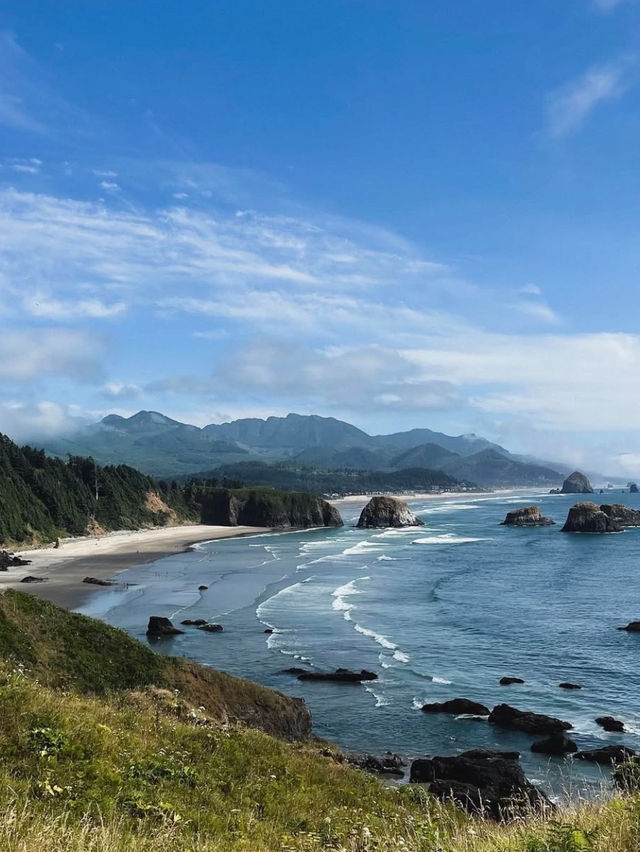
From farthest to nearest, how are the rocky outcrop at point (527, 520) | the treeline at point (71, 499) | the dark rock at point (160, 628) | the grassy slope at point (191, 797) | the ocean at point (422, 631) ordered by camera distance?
the rocky outcrop at point (527, 520)
the treeline at point (71, 499)
the dark rock at point (160, 628)
the ocean at point (422, 631)
the grassy slope at point (191, 797)

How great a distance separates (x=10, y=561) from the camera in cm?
9025

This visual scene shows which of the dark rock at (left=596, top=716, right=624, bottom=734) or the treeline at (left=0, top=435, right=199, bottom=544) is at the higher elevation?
the treeline at (left=0, top=435, right=199, bottom=544)

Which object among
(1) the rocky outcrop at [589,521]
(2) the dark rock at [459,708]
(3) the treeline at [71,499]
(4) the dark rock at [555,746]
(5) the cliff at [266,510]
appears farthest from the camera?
(5) the cliff at [266,510]

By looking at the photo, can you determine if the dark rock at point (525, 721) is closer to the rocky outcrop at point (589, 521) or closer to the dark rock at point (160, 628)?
the dark rock at point (160, 628)

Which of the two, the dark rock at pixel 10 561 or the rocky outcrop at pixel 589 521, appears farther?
the rocky outcrop at pixel 589 521

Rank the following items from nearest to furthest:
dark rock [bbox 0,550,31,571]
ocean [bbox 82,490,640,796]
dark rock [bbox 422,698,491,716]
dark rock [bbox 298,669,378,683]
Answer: ocean [bbox 82,490,640,796] → dark rock [bbox 422,698,491,716] → dark rock [bbox 298,669,378,683] → dark rock [bbox 0,550,31,571]

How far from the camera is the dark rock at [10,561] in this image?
87.9 meters

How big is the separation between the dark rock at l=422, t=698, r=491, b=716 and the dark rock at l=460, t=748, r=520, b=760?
4.55 m

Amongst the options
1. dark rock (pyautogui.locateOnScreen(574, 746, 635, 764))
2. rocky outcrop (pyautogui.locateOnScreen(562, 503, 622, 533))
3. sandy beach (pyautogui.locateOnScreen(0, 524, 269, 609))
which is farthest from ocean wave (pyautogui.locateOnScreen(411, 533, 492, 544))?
dark rock (pyautogui.locateOnScreen(574, 746, 635, 764))

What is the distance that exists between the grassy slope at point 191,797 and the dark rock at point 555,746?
1187 cm

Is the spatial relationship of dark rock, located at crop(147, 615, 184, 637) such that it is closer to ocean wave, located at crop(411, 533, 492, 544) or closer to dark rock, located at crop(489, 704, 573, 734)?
dark rock, located at crop(489, 704, 573, 734)

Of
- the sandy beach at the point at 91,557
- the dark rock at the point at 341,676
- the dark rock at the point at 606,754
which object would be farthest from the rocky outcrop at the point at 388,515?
the dark rock at the point at 606,754

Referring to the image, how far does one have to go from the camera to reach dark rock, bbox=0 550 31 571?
288 ft

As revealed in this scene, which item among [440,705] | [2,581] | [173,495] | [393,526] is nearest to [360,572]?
[2,581]
